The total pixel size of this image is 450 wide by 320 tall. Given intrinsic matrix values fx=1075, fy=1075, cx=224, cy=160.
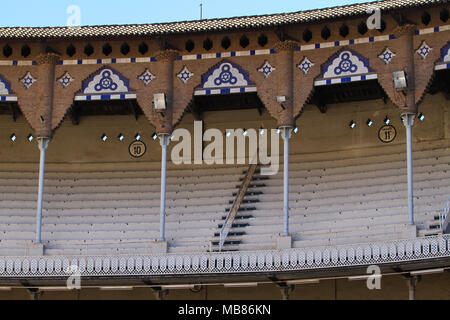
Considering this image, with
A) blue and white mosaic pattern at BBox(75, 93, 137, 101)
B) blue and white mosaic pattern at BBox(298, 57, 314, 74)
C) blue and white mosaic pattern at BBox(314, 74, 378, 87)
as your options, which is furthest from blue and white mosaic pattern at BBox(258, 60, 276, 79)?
blue and white mosaic pattern at BBox(75, 93, 137, 101)

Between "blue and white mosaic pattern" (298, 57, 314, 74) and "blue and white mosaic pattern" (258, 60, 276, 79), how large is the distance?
867 millimetres

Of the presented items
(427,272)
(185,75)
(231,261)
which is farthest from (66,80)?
(427,272)

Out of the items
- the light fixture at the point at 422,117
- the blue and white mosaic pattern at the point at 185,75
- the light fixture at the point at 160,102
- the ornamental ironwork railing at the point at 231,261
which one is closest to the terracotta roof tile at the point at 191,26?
the blue and white mosaic pattern at the point at 185,75

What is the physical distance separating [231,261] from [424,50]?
8.57 meters

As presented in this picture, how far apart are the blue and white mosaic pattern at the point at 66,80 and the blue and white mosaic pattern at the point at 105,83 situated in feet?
1.61

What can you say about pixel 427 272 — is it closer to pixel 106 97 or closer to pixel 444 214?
pixel 444 214

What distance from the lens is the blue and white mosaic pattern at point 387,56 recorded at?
32.4 meters

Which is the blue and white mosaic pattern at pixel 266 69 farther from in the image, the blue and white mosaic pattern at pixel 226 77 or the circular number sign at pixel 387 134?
the circular number sign at pixel 387 134

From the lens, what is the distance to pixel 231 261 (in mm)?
30562

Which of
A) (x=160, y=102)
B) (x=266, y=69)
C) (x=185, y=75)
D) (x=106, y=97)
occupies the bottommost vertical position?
(x=160, y=102)

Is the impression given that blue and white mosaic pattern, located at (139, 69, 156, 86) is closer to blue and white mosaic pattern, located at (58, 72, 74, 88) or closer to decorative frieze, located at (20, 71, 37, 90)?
blue and white mosaic pattern, located at (58, 72, 74, 88)
